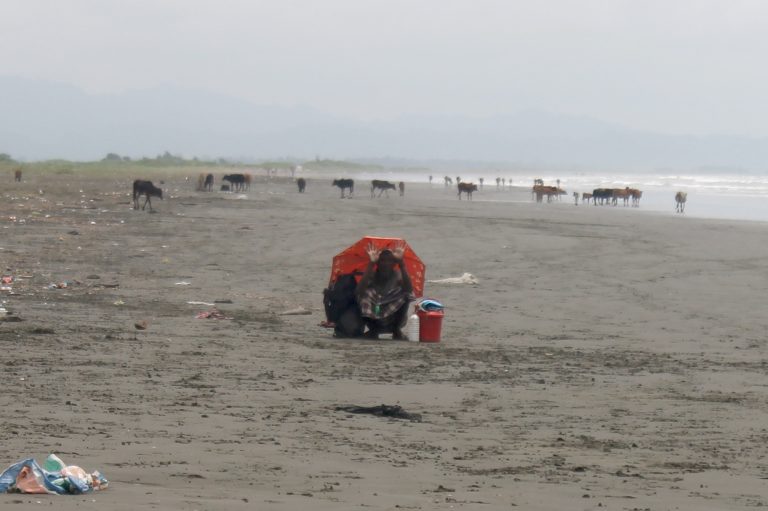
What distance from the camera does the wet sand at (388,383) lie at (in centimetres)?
648

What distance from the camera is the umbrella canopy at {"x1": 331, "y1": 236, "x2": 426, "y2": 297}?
13.9 m

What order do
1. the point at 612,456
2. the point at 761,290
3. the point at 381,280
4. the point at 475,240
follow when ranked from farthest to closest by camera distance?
1. the point at 475,240
2. the point at 761,290
3. the point at 381,280
4. the point at 612,456

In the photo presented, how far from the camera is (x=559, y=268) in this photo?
853 inches

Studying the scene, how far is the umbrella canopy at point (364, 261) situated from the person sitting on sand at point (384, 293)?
11 centimetres

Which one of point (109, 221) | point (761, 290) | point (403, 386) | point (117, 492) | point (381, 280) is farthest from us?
point (109, 221)

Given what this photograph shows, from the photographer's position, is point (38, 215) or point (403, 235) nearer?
point (403, 235)

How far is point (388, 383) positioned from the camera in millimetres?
10336

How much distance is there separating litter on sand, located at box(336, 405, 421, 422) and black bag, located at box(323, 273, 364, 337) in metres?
4.55

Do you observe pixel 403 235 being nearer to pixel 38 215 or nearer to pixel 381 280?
pixel 38 215

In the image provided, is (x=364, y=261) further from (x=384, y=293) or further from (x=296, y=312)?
(x=296, y=312)

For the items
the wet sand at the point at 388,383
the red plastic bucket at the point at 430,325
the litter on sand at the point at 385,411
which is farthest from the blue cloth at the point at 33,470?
the red plastic bucket at the point at 430,325

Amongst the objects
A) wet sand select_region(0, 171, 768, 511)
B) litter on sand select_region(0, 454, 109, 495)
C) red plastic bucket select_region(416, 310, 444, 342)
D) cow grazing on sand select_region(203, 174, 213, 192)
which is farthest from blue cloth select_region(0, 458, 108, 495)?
cow grazing on sand select_region(203, 174, 213, 192)

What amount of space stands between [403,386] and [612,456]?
3010 mm

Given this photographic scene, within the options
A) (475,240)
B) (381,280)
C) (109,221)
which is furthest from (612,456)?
(109,221)
